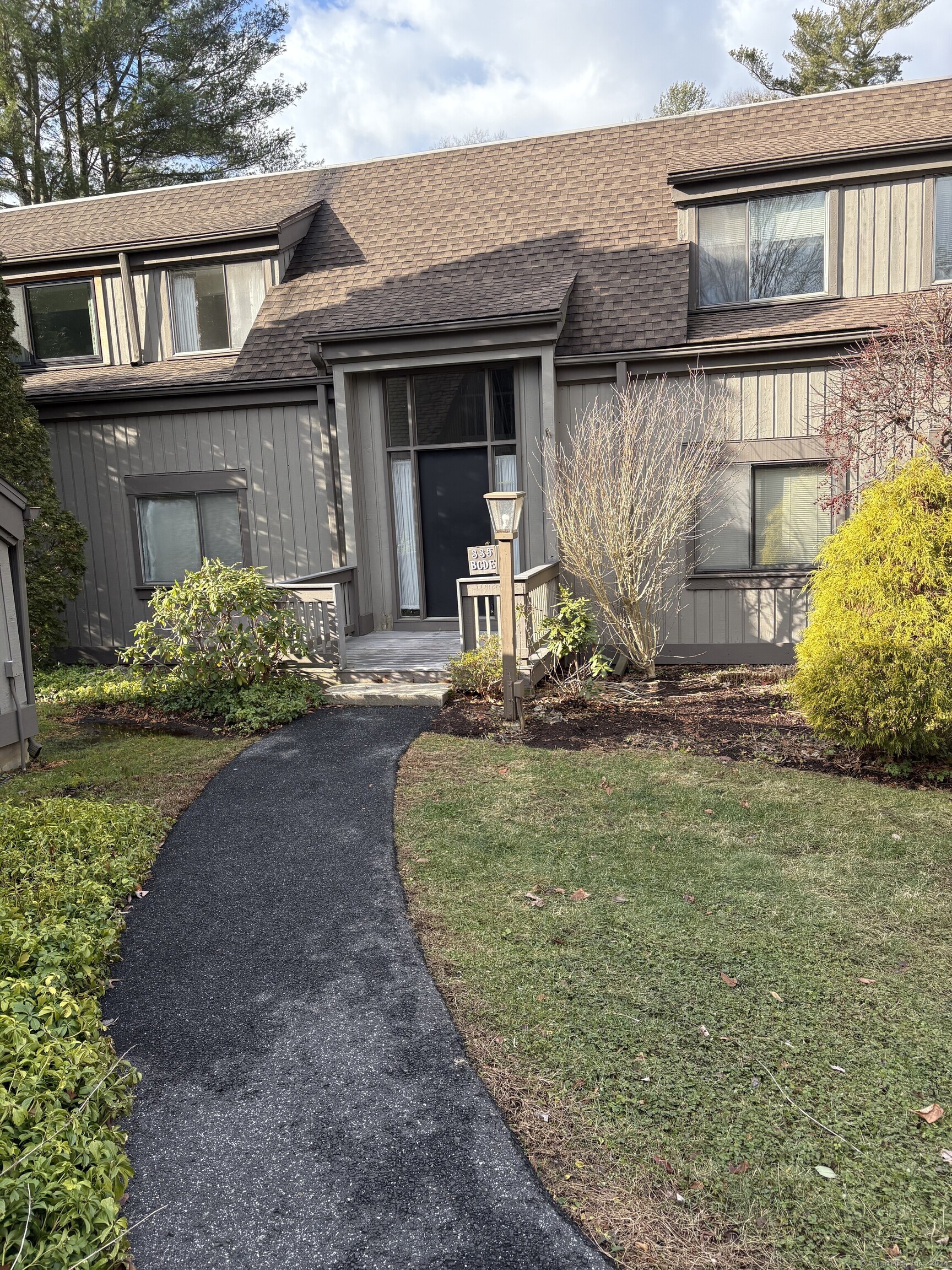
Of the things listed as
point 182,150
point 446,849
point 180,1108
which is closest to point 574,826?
point 446,849

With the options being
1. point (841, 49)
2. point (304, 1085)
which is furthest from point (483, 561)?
point (841, 49)

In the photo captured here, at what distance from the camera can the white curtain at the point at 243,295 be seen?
12391 mm

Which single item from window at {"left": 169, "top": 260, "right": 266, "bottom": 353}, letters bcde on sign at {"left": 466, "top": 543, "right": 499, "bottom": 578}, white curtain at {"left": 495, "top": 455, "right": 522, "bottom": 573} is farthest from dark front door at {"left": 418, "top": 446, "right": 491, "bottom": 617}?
window at {"left": 169, "top": 260, "right": 266, "bottom": 353}

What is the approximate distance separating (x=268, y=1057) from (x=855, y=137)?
11.4 metres

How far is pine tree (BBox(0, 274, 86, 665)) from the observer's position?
36.0ft

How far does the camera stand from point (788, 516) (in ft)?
33.2

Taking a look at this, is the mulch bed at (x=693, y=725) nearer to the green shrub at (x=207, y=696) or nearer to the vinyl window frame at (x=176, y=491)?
the green shrub at (x=207, y=696)

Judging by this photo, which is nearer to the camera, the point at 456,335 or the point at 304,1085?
the point at 304,1085

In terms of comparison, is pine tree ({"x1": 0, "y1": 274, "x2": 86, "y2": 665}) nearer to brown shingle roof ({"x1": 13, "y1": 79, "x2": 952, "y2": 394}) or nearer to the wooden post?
brown shingle roof ({"x1": 13, "y1": 79, "x2": 952, "y2": 394})

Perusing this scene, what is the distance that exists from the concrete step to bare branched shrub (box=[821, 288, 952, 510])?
13.8ft

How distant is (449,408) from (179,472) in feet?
12.2

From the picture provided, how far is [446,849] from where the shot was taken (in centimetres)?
556

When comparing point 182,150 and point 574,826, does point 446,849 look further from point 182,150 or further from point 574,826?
point 182,150

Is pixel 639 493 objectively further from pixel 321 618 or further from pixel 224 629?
pixel 224 629
